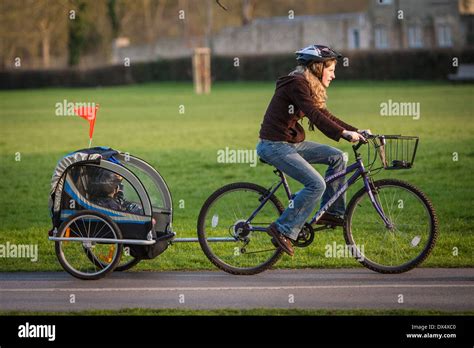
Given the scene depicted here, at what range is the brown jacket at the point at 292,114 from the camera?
867cm

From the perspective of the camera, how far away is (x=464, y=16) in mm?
69438

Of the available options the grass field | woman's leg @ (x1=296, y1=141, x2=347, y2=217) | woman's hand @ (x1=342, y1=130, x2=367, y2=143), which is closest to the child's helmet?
the grass field

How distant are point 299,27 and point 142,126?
177 ft

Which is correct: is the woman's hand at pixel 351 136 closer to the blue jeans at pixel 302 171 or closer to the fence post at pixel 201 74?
the blue jeans at pixel 302 171

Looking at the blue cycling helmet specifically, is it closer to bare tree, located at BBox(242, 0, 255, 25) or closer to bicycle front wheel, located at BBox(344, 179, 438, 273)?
bicycle front wheel, located at BBox(344, 179, 438, 273)

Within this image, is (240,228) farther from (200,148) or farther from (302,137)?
(200,148)

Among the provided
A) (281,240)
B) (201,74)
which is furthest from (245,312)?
(201,74)

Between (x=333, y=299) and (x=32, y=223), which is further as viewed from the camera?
(x=32, y=223)

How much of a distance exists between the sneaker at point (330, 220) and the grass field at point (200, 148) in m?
0.80
